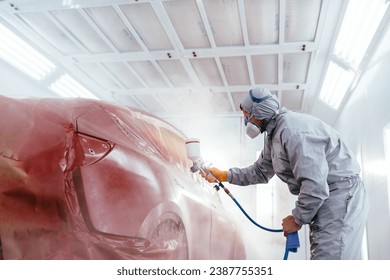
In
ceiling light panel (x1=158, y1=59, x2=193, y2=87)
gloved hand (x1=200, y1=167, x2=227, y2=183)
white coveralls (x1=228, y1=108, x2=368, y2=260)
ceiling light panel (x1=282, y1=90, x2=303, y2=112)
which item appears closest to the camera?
white coveralls (x1=228, y1=108, x2=368, y2=260)

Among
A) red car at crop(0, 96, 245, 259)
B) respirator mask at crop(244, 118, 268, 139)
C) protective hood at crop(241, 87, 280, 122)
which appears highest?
protective hood at crop(241, 87, 280, 122)

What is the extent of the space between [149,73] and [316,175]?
294cm

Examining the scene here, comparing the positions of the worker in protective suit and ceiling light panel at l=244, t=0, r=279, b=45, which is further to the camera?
ceiling light panel at l=244, t=0, r=279, b=45

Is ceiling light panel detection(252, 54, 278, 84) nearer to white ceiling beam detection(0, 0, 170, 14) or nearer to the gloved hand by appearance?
white ceiling beam detection(0, 0, 170, 14)

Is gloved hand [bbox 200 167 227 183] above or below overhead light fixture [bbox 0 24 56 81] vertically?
below

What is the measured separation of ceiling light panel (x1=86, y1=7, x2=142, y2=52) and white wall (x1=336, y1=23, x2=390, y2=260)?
2187 millimetres

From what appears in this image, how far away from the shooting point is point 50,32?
152 inches

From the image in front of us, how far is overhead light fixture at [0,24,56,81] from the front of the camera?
3.68m

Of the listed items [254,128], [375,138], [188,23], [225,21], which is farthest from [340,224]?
[188,23]

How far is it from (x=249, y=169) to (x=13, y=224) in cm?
136

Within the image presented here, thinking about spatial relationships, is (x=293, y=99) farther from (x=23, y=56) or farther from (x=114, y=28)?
(x=23, y=56)

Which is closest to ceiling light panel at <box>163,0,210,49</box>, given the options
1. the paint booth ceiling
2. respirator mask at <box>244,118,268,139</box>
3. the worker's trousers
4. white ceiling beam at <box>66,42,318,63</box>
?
the paint booth ceiling

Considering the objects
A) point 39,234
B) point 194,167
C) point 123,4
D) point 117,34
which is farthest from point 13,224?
point 117,34

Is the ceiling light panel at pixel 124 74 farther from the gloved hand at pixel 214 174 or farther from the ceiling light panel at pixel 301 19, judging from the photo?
the gloved hand at pixel 214 174
